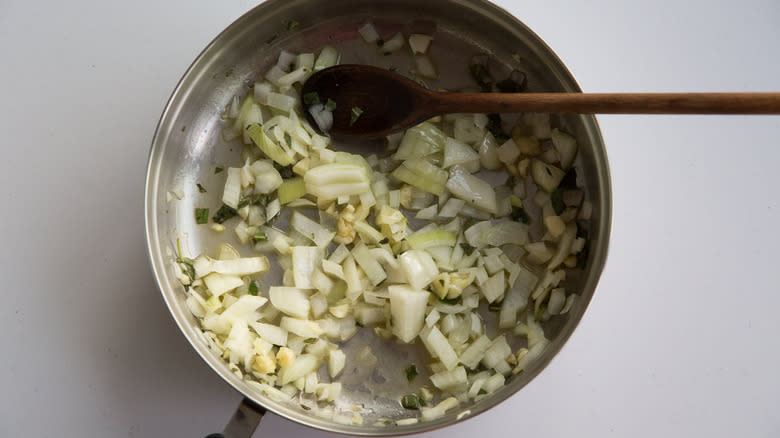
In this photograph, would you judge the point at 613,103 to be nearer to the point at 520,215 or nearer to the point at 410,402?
the point at 520,215

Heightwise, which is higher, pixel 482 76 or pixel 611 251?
pixel 482 76

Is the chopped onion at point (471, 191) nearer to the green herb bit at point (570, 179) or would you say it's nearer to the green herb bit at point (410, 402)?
the green herb bit at point (570, 179)

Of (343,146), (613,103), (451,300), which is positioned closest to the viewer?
(613,103)

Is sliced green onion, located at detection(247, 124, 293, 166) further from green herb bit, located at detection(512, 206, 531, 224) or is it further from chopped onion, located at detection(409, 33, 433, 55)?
green herb bit, located at detection(512, 206, 531, 224)

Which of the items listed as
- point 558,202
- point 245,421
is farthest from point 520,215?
point 245,421

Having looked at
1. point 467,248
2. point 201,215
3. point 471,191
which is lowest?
point 201,215
